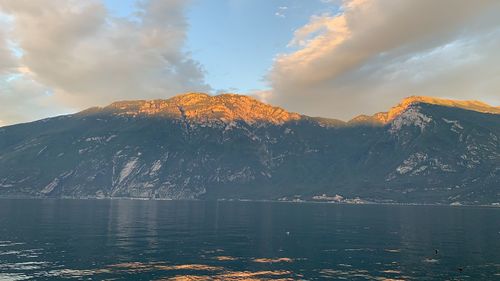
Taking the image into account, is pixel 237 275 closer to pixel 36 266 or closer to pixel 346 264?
pixel 346 264

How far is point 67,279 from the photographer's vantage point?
6875cm

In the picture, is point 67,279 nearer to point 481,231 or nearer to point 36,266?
point 36,266

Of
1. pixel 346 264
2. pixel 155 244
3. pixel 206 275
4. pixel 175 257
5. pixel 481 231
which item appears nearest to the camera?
pixel 206 275

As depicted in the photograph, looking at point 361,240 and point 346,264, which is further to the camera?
point 361,240

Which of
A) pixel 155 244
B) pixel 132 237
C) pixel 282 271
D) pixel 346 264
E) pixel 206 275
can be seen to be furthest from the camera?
pixel 132 237

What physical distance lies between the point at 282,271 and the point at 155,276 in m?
23.8

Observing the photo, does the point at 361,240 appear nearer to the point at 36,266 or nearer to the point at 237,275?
the point at 237,275

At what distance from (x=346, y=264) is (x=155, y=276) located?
39217 millimetres

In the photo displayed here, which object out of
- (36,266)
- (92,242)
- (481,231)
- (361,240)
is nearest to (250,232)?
(361,240)

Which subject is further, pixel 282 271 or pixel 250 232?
pixel 250 232

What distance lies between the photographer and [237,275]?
74125 millimetres

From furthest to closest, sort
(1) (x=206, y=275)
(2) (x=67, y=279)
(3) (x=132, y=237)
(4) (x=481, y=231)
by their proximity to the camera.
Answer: (4) (x=481, y=231), (3) (x=132, y=237), (1) (x=206, y=275), (2) (x=67, y=279)

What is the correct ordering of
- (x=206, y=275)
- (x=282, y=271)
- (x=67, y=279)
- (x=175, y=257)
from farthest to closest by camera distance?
(x=175, y=257)
(x=282, y=271)
(x=206, y=275)
(x=67, y=279)

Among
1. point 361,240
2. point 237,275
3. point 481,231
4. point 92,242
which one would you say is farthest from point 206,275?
point 481,231
